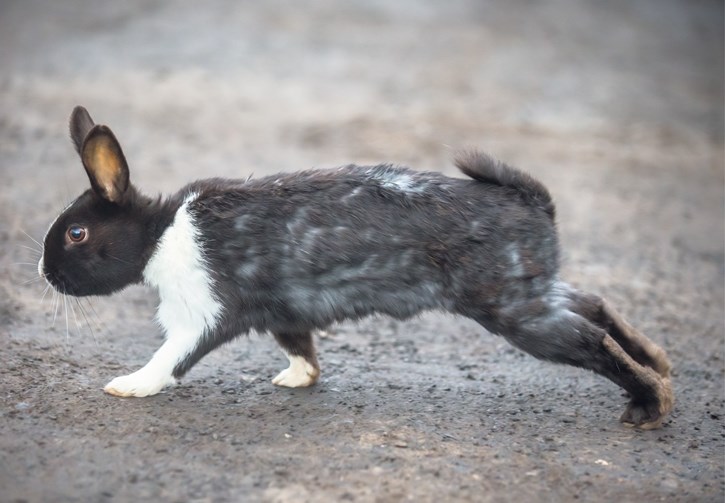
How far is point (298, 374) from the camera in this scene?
5477 mm

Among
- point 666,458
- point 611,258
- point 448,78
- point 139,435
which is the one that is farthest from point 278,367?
point 448,78

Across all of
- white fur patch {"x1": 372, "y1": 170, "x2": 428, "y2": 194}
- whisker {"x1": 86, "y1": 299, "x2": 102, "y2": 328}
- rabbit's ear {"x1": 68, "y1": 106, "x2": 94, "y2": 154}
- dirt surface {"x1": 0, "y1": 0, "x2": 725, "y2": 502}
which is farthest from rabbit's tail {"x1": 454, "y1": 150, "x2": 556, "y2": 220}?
whisker {"x1": 86, "y1": 299, "x2": 102, "y2": 328}

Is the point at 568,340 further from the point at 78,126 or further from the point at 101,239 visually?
the point at 78,126

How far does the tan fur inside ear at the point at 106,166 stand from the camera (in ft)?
16.1

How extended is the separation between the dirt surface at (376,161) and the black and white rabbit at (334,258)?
1.28 feet

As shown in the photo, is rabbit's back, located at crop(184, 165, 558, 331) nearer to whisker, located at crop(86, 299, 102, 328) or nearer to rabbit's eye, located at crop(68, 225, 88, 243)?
rabbit's eye, located at crop(68, 225, 88, 243)

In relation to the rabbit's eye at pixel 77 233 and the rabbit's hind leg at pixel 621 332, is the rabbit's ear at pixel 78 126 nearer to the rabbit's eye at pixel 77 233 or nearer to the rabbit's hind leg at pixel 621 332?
the rabbit's eye at pixel 77 233

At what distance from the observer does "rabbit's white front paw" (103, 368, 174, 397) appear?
16.4ft

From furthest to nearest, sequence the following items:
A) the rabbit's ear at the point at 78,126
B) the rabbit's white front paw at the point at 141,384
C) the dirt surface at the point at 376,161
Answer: the rabbit's ear at the point at 78,126, the rabbit's white front paw at the point at 141,384, the dirt surface at the point at 376,161

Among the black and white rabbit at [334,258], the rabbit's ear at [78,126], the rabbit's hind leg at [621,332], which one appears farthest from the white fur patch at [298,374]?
the rabbit's ear at [78,126]

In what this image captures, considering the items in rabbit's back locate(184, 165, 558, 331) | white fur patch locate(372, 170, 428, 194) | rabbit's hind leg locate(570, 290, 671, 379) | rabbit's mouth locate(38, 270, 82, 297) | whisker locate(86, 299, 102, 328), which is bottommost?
whisker locate(86, 299, 102, 328)

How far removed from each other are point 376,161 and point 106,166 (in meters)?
4.79

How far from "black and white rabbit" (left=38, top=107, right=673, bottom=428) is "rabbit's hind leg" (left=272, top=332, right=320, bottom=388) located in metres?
0.25

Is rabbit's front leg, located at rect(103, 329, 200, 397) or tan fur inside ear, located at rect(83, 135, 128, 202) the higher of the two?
tan fur inside ear, located at rect(83, 135, 128, 202)
